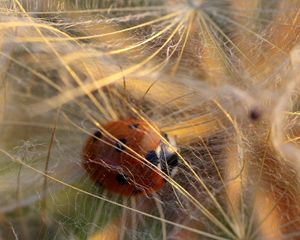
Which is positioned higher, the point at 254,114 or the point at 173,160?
the point at 254,114

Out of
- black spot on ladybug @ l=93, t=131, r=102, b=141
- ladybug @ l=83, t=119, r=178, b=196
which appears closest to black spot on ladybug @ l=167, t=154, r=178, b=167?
ladybug @ l=83, t=119, r=178, b=196

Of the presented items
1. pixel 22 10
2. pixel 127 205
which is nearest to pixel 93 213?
pixel 127 205

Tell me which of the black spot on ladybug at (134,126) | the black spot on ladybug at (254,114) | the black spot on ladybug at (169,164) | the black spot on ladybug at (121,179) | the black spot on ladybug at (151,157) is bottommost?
the black spot on ladybug at (121,179)

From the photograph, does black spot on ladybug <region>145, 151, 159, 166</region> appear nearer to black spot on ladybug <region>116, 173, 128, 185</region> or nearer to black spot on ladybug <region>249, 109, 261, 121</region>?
black spot on ladybug <region>116, 173, 128, 185</region>

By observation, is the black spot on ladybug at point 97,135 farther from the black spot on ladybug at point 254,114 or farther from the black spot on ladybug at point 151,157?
the black spot on ladybug at point 254,114

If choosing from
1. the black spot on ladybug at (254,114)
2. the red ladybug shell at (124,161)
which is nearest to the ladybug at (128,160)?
the red ladybug shell at (124,161)

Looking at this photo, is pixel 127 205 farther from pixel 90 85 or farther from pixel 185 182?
pixel 90 85

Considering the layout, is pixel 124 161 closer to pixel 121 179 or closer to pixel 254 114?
pixel 121 179

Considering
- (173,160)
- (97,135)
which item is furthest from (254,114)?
(97,135)
